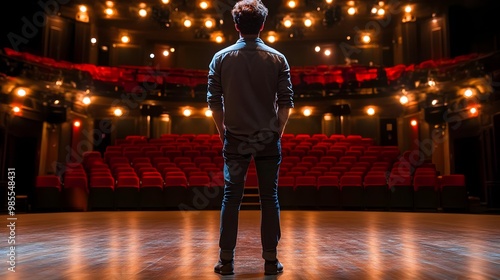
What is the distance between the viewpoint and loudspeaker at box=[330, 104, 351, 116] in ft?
41.9

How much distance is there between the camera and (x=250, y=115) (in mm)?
1812

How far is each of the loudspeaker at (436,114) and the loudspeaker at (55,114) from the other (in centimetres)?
907

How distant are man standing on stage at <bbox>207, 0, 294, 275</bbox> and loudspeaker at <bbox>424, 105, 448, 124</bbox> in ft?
32.5

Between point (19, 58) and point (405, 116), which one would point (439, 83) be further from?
point (19, 58)

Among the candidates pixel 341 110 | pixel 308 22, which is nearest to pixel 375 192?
pixel 341 110

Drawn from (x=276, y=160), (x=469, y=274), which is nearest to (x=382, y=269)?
(x=469, y=274)

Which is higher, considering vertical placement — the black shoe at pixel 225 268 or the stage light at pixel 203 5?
the stage light at pixel 203 5

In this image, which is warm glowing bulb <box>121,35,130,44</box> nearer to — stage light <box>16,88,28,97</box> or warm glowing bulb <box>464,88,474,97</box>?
stage light <box>16,88,28,97</box>

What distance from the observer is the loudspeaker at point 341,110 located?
12.8 metres

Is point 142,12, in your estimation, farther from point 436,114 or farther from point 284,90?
point 284,90

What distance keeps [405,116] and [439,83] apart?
2173mm

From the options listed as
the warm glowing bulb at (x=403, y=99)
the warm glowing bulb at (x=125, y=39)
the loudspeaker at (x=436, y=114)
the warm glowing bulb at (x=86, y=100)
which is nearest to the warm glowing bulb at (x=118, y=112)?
the warm glowing bulb at (x=86, y=100)

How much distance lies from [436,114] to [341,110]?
2.81 m

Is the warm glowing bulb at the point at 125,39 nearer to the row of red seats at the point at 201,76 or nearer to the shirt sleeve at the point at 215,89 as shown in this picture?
the row of red seats at the point at 201,76
